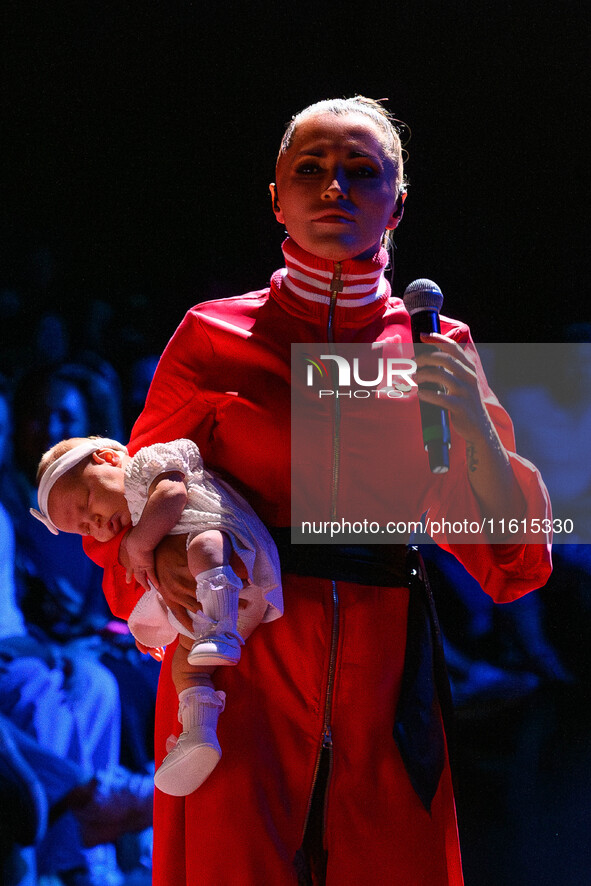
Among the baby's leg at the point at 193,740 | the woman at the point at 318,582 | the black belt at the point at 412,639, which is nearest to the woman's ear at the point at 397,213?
the woman at the point at 318,582

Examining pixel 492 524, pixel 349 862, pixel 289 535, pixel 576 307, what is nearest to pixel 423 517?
pixel 492 524

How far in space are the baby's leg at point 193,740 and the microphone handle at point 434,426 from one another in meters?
0.43

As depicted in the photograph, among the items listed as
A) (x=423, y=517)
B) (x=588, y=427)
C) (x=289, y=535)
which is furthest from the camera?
(x=588, y=427)

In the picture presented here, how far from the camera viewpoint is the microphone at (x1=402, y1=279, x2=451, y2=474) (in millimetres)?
1054

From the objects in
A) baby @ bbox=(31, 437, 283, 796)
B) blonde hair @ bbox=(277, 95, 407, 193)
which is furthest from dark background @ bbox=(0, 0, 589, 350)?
baby @ bbox=(31, 437, 283, 796)

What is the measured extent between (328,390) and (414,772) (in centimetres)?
54

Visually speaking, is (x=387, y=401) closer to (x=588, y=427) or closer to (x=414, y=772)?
(x=414, y=772)

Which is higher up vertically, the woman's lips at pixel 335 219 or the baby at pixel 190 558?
the woman's lips at pixel 335 219

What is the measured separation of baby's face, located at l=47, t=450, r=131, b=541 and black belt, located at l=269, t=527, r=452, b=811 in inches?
10.6

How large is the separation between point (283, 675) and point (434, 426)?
1.36 feet

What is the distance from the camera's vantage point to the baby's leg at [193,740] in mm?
1103

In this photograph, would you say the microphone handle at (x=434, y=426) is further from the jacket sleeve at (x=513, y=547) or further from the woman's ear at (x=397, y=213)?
the woman's ear at (x=397, y=213)

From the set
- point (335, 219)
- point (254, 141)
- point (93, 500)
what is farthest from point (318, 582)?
point (254, 141)

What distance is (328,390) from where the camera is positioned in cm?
125
